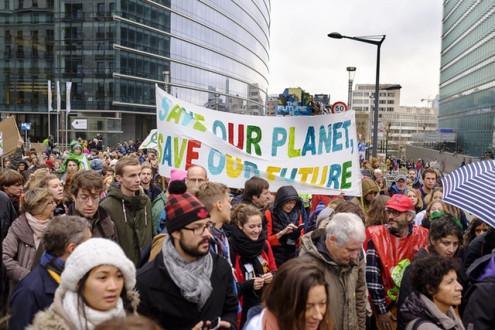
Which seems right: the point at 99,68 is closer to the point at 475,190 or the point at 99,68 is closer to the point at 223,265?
the point at 475,190

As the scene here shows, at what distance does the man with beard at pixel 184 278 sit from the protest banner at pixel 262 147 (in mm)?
3435

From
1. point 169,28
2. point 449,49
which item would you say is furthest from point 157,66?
point 449,49

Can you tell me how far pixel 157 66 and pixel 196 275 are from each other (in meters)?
53.7

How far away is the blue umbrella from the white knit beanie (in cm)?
259

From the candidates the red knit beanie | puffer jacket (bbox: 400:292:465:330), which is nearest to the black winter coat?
the red knit beanie

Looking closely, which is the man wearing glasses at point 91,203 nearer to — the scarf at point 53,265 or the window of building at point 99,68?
the scarf at point 53,265

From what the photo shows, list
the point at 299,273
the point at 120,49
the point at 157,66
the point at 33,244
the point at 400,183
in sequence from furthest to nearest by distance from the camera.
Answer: the point at 157,66
the point at 120,49
the point at 400,183
the point at 33,244
the point at 299,273

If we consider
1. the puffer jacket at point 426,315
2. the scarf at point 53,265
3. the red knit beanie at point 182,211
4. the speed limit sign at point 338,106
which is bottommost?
the puffer jacket at point 426,315

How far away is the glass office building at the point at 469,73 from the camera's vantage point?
4981cm

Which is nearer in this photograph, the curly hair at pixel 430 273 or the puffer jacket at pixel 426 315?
the puffer jacket at pixel 426 315

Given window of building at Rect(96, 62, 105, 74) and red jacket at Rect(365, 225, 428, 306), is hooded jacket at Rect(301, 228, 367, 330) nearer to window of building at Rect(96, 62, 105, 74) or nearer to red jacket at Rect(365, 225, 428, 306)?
red jacket at Rect(365, 225, 428, 306)

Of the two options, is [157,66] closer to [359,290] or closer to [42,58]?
[42,58]

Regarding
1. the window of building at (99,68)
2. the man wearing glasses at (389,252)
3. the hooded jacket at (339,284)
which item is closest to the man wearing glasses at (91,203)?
the hooded jacket at (339,284)

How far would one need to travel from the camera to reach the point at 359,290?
12.6 ft
